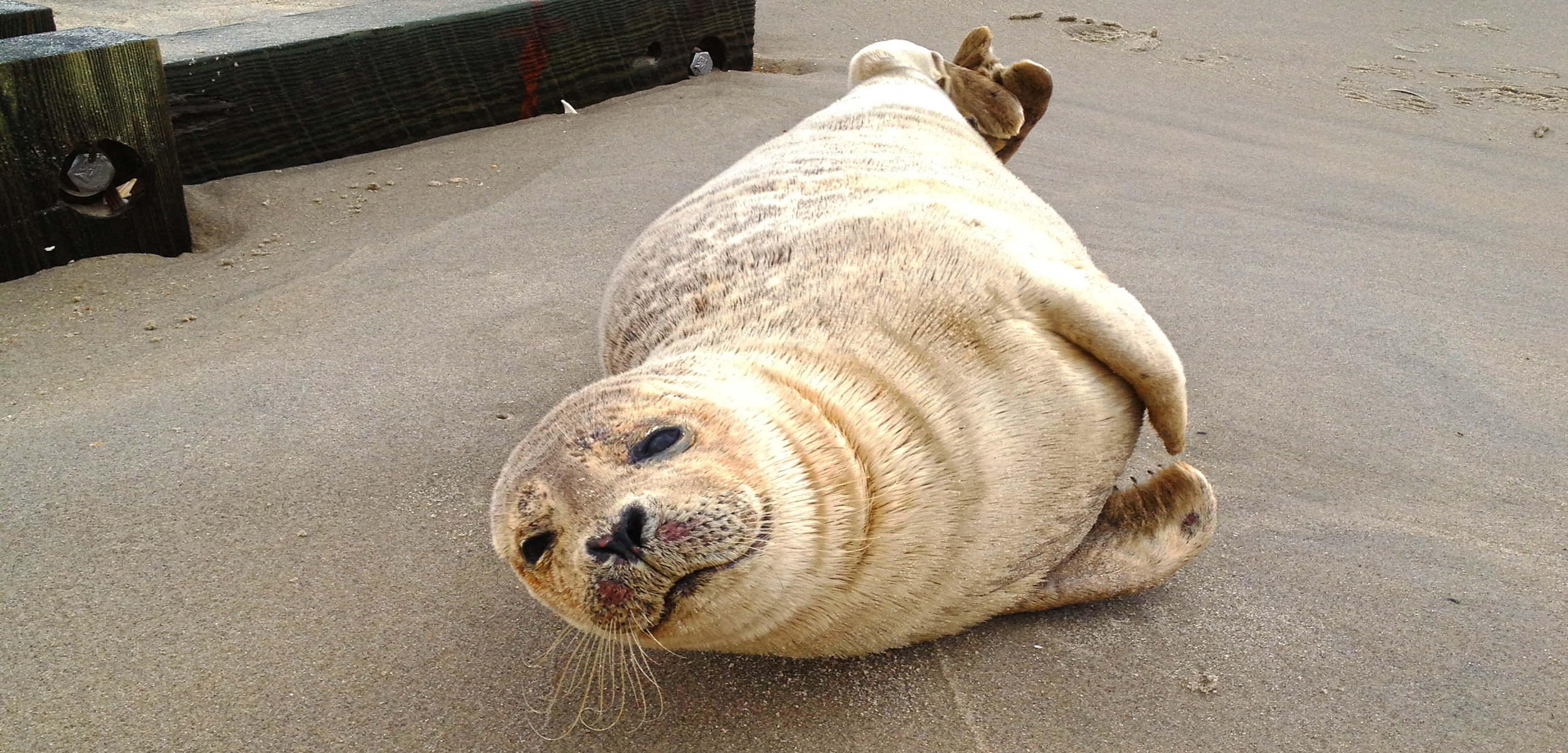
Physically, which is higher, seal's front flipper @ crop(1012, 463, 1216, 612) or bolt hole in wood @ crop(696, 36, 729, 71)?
bolt hole in wood @ crop(696, 36, 729, 71)

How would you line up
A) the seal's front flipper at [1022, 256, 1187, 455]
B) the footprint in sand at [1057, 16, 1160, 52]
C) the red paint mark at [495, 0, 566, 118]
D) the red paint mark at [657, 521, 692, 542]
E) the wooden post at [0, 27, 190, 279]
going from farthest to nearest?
the footprint in sand at [1057, 16, 1160, 52] < the red paint mark at [495, 0, 566, 118] < the wooden post at [0, 27, 190, 279] < the seal's front flipper at [1022, 256, 1187, 455] < the red paint mark at [657, 521, 692, 542]

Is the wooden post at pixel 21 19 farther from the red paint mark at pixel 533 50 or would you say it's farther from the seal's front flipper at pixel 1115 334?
the seal's front flipper at pixel 1115 334

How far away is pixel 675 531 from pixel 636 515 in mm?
62

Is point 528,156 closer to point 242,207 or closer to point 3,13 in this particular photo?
point 242,207

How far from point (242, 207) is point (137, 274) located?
0.62m

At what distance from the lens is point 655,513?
5.44ft

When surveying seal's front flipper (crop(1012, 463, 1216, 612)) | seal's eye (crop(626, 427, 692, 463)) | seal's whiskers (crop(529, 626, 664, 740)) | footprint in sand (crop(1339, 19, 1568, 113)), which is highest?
seal's eye (crop(626, 427, 692, 463))

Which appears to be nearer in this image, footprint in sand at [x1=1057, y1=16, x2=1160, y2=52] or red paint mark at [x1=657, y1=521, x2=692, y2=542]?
red paint mark at [x1=657, y1=521, x2=692, y2=542]

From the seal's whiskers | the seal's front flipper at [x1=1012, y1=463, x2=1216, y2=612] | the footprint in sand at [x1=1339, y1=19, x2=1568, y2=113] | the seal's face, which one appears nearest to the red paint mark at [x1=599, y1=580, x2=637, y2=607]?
the seal's face

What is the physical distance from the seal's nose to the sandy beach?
1.70ft

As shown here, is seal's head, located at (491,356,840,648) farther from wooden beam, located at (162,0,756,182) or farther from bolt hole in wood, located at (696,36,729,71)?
bolt hole in wood, located at (696,36,729,71)

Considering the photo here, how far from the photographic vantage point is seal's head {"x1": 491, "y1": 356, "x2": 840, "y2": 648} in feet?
5.49

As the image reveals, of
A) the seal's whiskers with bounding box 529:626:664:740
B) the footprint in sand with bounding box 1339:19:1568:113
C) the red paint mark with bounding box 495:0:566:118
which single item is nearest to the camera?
the seal's whiskers with bounding box 529:626:664:740

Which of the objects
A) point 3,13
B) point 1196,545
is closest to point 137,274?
point 3,13
